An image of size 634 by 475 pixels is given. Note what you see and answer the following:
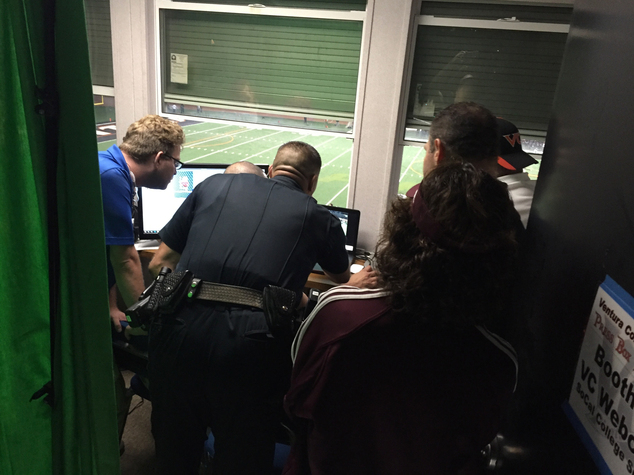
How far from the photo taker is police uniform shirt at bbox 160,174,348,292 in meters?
1.53

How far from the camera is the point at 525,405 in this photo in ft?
3.29

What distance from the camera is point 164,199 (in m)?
2.83

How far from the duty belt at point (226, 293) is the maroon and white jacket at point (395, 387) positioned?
1.83 feet

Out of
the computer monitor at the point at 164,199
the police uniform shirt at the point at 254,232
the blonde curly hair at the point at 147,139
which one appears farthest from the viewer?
the computer monitor at the point at 164,199

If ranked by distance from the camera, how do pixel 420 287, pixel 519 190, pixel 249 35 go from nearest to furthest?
1. pixel 420 287
2. pixel 519 190
3. pixel 249 35

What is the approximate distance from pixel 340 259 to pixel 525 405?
0.89m

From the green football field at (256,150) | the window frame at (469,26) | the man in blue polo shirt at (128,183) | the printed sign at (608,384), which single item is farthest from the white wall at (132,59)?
the printed sign at (608,384)

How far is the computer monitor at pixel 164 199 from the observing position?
281 centimetres

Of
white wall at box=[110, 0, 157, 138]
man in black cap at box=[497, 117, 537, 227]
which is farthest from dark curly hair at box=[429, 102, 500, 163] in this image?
white wall at box=[110, 0, 157, 138]

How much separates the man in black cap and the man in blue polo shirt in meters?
1.56

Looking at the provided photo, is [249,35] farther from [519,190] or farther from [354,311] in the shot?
[354,311]

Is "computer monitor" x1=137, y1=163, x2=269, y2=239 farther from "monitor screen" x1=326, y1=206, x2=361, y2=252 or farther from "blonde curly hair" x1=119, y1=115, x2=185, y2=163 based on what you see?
"monitor screen" x1=326, y1=206, x2=361, y2=252

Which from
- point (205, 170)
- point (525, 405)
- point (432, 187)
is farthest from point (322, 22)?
point (525, 405)

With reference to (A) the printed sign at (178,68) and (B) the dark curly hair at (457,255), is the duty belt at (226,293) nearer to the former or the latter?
(B) the dark curly hair at (457,255)
